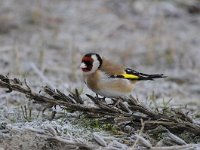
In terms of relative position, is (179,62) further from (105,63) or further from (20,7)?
(105,63)

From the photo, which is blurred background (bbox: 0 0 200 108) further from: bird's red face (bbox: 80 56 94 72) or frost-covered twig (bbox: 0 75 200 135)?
frost-covered twig (bbox: 0 75 200 135)

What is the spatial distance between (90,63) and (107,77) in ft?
0.50

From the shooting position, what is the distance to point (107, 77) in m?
3.90

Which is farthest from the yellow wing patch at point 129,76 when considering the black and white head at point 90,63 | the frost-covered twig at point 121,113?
the frost-covered twig at point 121,113

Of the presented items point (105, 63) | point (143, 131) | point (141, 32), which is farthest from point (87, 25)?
point (143, 131)

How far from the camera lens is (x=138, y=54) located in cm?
761

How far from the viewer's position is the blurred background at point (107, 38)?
643cm

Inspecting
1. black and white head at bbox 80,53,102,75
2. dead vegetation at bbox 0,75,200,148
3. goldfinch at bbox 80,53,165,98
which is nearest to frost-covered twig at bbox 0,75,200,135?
dead vegetation at bbox 0,75,200,148

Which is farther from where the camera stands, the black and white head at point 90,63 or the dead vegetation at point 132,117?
the black and white head at point 90,63

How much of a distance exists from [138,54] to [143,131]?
4099 millimetres

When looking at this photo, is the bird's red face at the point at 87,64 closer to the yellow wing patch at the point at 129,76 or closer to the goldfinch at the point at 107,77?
the goldfinch at the point at 107,77

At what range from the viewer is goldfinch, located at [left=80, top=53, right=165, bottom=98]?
3.83 m

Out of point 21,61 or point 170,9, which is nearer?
point 21,61

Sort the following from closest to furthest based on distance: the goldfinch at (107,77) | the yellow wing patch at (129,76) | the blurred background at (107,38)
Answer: the goldfinch at (107,77) < the yellow wing patch at (129,76) < the blurred background at (107,38)
